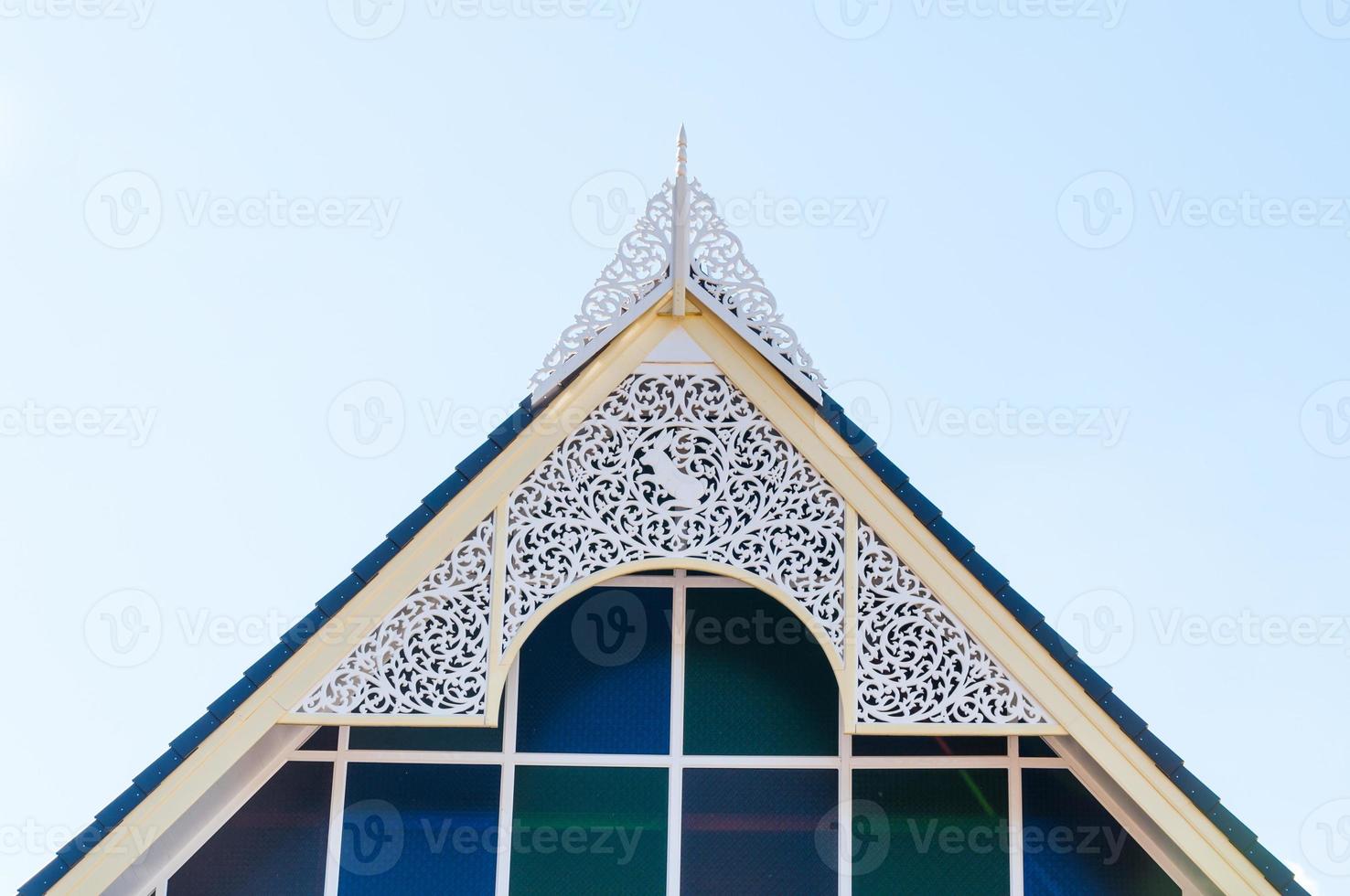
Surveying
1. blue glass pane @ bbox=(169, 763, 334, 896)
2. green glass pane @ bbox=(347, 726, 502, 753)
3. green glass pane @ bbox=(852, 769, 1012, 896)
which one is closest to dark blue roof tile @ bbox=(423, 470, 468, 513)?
green glass pane @ bbox=(347, 726, 502, 753)

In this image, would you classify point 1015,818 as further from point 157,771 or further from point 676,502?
point 157,771

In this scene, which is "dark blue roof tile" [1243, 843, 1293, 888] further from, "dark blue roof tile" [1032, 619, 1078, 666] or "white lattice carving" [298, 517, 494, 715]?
"white lattice carving" [298, 517, 494, 715]

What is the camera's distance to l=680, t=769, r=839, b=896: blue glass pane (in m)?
8.73

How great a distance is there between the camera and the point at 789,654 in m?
9.11

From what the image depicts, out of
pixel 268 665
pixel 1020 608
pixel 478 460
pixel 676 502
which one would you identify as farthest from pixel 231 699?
pixel 1020 608

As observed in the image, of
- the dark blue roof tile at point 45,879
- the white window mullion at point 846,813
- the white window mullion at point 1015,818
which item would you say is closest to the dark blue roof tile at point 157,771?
the dark blue roof tile at point 45,879

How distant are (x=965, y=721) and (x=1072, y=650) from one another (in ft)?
2.32

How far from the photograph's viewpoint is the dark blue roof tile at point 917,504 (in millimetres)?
8547

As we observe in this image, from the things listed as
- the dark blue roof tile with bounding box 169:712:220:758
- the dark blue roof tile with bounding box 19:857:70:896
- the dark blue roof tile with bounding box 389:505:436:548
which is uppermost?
the dark blue roof tile with bounding box 389:505:436:548

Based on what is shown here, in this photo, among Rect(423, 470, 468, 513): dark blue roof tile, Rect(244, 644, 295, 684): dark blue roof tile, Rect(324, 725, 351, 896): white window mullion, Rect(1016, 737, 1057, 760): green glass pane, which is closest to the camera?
Rect(244, 644, 295, 684): dark blue roof tile

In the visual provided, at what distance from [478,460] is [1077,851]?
13.6ft

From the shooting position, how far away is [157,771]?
8000mm

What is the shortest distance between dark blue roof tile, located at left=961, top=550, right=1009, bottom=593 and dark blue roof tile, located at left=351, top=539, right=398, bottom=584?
3230 mm

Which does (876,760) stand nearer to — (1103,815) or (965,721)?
(965,721)
